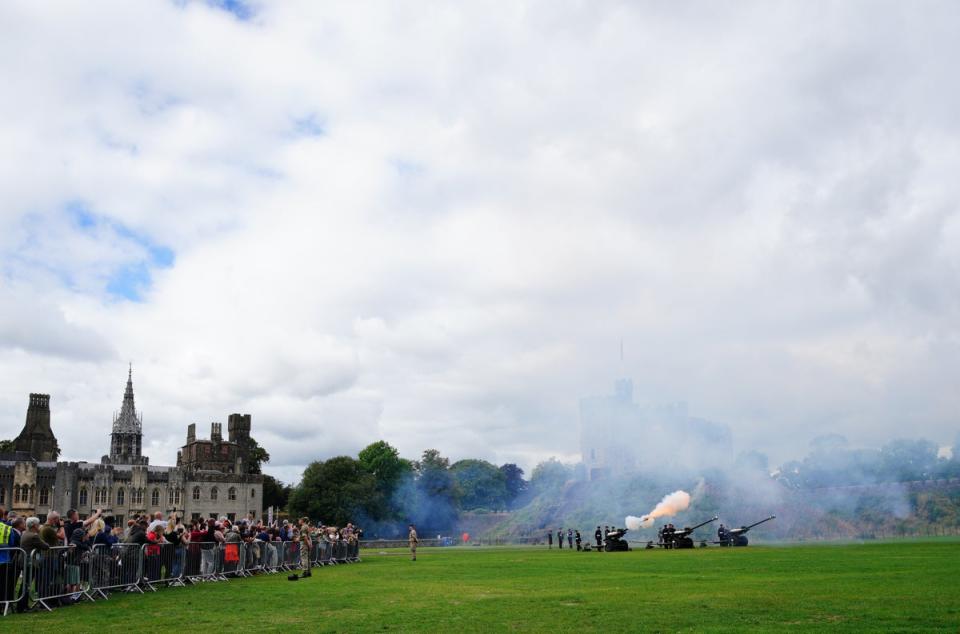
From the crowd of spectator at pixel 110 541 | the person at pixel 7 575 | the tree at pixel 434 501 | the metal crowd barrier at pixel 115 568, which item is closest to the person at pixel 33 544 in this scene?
the crowd of spectator at pixel 110 541

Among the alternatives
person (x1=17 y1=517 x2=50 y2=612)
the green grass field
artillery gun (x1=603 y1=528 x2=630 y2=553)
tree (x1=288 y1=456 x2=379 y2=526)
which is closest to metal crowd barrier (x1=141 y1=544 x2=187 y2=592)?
the green grass field

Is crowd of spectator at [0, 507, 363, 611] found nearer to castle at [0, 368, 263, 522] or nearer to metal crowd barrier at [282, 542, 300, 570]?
metal crowd barrier at [282, 542, 300, 570]

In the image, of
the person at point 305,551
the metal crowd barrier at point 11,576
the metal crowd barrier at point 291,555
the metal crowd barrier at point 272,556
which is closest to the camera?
the metal crowd barrier at point 11,576

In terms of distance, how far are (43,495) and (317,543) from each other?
300 feet

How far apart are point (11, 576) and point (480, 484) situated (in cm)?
15633

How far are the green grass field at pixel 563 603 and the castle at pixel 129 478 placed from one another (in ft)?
303

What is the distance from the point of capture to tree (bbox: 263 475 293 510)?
139125mm

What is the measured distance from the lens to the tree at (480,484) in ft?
547

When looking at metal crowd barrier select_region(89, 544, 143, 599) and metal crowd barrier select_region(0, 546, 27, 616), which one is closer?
metal crowd barrier select_region(0, 546, 27, 616)

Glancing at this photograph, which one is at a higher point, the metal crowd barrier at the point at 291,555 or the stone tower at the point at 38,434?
the stone tower at the point at 38,434

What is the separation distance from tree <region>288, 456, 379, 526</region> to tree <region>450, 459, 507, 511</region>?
56.8 meters

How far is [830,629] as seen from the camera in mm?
11992

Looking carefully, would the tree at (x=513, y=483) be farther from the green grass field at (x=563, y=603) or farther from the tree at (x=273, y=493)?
the green grass field at (x=563, y=603)

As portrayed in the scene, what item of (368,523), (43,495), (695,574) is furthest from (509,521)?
(695,574)
